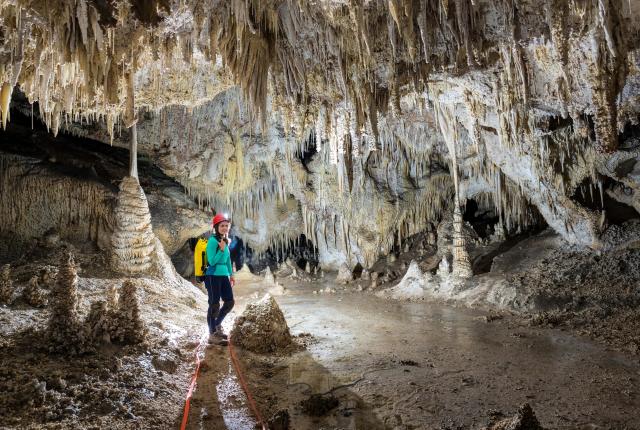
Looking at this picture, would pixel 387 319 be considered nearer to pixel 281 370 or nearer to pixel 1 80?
pixel 281 370

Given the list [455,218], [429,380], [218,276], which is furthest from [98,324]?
[455,218]

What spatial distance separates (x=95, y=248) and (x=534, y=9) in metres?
8.64

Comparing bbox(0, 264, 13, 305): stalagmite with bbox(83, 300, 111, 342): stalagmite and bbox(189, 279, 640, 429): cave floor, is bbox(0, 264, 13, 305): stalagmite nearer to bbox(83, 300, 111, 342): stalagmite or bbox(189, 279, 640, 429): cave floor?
bbox(83, 300, 111, 342): stalagmite

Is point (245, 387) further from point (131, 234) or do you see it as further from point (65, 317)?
point (131, 234)

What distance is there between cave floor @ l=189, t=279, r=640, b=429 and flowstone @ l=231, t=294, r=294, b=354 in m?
0.21

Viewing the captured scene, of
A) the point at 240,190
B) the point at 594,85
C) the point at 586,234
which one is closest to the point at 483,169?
the point at 586,234

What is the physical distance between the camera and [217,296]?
4.96 metres

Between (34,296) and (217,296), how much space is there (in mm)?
2304

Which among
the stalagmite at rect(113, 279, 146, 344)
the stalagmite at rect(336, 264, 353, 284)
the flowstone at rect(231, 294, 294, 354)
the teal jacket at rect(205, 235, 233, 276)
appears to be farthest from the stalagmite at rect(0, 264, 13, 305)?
the stalagmite at rect(336, 264, 353, 284)

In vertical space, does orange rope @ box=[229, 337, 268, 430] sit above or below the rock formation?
below

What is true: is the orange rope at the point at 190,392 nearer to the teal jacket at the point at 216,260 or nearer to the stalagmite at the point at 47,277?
the teal jacket at the point at 216,260

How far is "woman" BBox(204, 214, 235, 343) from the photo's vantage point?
4.91 m

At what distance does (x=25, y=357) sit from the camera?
349 centimetres

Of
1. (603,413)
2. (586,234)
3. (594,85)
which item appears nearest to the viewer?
(603,413)
